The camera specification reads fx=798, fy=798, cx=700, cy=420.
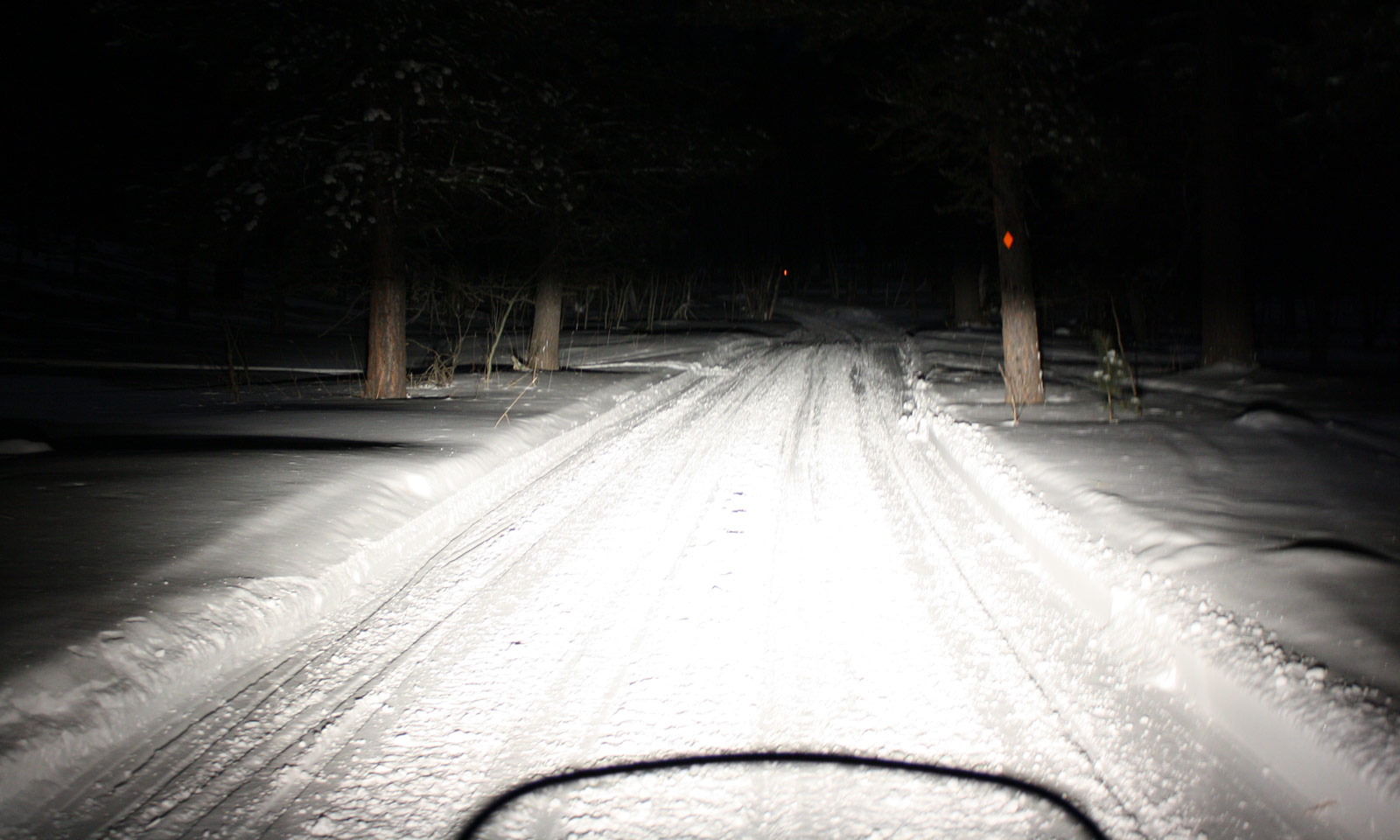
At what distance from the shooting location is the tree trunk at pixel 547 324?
55.7 feet

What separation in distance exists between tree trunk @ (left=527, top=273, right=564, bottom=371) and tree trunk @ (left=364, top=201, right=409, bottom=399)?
165 inches

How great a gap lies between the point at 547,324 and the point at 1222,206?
43.4 ft

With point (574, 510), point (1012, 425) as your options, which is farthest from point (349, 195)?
point (1012, 425)

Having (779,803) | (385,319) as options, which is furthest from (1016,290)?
(779,803)

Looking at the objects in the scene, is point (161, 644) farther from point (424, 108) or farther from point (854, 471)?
point (424, 108)

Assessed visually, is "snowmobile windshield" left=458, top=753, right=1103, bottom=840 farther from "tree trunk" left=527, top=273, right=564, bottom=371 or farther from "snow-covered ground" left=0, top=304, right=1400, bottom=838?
"tree trunk" left=527, top=273, right=564, bottom=371

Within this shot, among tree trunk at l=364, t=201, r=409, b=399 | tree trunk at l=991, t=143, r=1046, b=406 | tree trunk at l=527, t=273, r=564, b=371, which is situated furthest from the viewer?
tree trunk at l=527, t=273, r=564, b=371

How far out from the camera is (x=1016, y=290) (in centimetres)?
1144

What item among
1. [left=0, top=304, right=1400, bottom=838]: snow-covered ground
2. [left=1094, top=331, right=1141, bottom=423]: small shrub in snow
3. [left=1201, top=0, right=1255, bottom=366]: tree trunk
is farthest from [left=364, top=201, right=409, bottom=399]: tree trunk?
[left=1201, top=0, right=1255, bottom=366]: tree trunk

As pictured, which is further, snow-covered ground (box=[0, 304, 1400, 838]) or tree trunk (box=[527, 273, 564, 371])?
tree trunk (box=[527, 273, 564, 371])

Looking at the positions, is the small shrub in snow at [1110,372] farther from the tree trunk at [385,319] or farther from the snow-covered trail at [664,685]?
the tree trunk at [385,319]

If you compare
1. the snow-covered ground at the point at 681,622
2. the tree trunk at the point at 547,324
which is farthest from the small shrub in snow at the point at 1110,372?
the tree trunk at the point at 547,324

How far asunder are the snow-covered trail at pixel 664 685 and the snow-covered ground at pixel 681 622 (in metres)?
0.02

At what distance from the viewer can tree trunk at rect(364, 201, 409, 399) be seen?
484 inches
